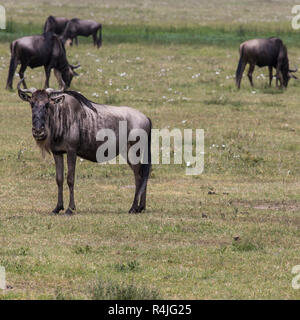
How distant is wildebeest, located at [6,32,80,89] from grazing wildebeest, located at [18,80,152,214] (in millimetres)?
14404

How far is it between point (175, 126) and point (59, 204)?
9.72 m

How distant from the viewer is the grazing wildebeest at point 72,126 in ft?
46.9

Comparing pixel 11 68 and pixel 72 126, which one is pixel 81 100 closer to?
pixel 72 126

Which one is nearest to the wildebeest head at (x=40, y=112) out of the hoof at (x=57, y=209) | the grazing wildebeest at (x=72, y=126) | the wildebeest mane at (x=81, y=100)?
the grazing wildebeest at (x=72, y=126)

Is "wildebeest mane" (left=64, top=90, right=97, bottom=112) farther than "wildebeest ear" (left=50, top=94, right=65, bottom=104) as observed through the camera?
Yes

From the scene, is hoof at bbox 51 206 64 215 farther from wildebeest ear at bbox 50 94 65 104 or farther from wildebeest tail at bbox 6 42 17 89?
wildebeest tail at bbox 6 42 17 89

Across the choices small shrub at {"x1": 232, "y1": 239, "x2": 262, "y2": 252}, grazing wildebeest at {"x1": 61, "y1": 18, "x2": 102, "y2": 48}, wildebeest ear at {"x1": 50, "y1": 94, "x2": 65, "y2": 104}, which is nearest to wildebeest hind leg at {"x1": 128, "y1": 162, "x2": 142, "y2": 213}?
wildebeest ear at {"x1": 50, "y1": 94, "x2": 65, "y2": 104}

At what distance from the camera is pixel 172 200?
16.5 meters

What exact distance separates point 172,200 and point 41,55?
14.5 meters

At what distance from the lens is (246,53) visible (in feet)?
109

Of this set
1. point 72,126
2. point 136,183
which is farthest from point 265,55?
point 72,126

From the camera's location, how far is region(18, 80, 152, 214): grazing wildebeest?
14.3 meters
